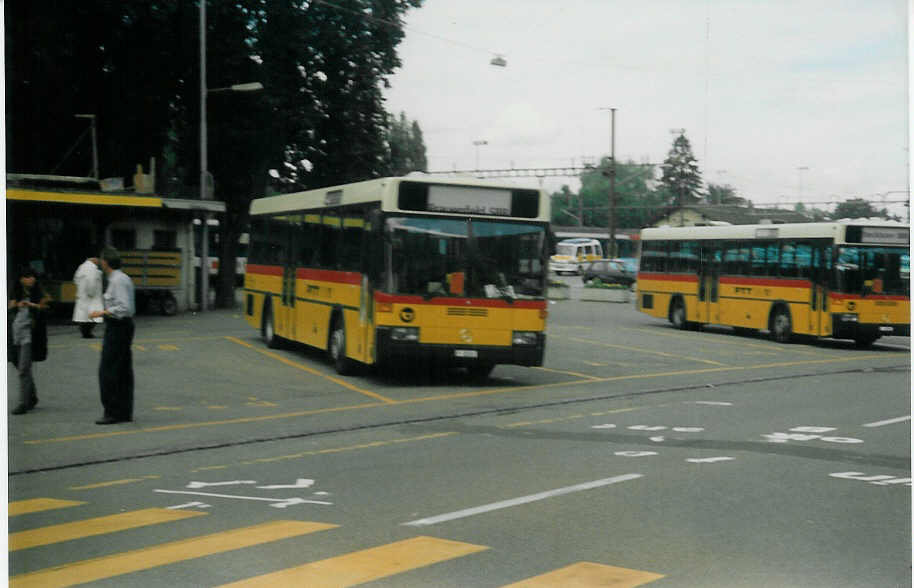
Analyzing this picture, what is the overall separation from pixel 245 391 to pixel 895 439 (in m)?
8.11

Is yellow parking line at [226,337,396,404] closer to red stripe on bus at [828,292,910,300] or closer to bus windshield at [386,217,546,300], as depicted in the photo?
bus windshield at [386,217,546,300]

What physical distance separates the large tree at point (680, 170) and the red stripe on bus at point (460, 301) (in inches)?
205

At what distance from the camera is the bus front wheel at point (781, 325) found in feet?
75.5

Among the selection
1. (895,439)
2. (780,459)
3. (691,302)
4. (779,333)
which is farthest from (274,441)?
(691,302)

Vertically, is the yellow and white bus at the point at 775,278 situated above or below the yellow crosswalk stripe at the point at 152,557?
above

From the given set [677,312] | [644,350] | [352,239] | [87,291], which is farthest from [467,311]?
[677,312]

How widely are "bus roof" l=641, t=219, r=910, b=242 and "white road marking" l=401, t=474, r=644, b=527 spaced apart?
9.00 feet

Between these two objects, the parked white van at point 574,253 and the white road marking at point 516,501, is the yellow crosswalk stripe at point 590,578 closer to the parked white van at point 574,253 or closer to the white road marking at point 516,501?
the white road marking at point 516,501

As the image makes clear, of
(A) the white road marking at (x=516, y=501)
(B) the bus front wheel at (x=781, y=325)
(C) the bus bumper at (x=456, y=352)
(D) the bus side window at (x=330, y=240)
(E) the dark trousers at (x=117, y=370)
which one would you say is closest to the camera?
(A) the white road marking at (x=516, y=501)

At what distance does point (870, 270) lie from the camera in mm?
Result: 16750

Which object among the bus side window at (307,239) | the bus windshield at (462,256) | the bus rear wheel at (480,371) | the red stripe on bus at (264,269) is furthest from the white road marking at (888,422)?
the red stripe on bus at (264,269)

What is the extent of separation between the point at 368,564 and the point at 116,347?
6139mm

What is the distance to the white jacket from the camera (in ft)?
33.9

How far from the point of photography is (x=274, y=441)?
37.6ft
